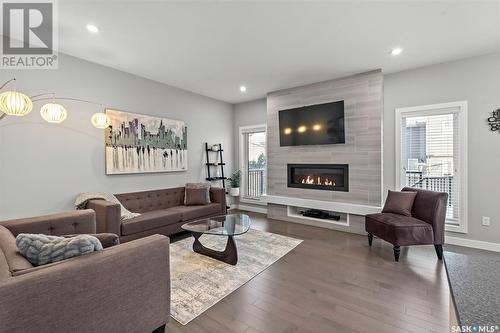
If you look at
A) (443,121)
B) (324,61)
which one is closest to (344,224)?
(443,121)

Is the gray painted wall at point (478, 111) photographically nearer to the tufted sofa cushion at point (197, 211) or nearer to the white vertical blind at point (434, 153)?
the white vertical blind at point (434, 153)

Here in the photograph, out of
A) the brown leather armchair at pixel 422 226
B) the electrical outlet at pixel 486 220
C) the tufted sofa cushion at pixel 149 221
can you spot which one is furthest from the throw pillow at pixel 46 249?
the electrical outlet at pixel 486 220

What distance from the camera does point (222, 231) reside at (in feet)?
9.46

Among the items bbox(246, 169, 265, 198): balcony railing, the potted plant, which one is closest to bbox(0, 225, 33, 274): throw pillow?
the potted plant

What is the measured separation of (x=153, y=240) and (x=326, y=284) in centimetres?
183

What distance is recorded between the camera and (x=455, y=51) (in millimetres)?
3170

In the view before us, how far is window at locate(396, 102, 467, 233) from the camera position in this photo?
3.41 m

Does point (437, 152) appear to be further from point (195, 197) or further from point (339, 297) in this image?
point (195, 197)

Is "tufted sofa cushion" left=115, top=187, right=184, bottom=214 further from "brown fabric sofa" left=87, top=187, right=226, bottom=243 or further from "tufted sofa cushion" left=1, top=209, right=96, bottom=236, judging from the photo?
"tufted sofa cushion" left=1, top=209, right=96, bottom=236

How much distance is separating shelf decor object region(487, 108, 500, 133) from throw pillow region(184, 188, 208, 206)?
470cm

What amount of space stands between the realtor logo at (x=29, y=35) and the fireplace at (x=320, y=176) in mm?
4272

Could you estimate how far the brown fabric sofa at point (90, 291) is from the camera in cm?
105

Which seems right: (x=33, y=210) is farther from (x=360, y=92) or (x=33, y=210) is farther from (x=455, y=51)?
(x=455, y=51)

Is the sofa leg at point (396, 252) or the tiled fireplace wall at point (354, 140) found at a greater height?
the tiled fireplace wall at point (354, 140)
